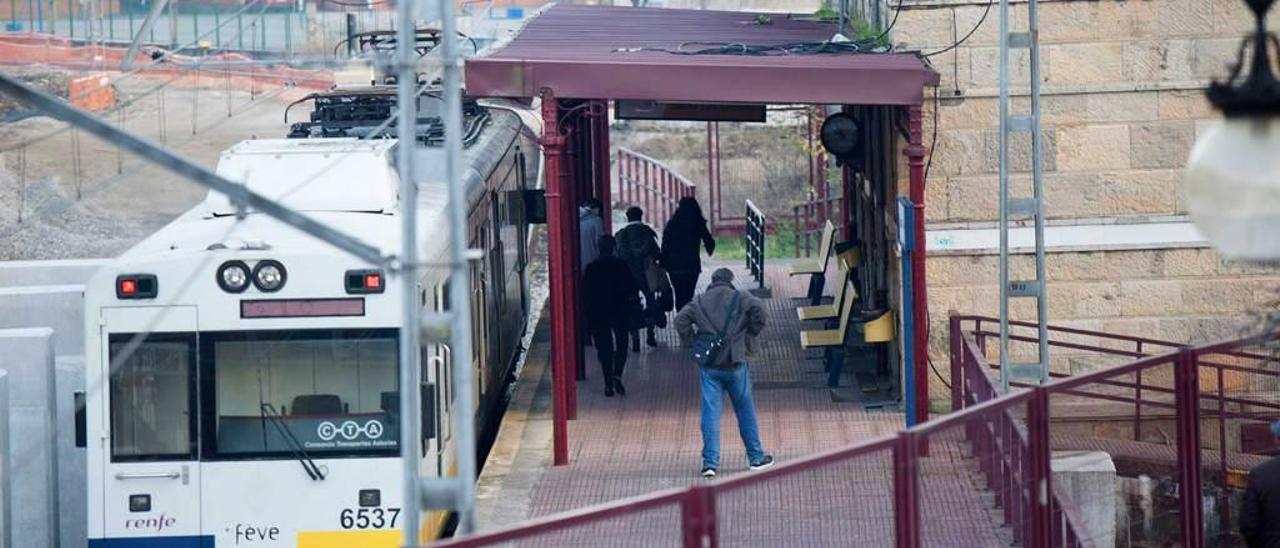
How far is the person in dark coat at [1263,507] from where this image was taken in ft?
29.3

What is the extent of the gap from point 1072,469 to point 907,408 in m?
2.95

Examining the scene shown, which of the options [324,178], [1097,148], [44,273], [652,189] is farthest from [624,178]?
[324,178]

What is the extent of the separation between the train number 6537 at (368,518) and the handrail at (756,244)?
1299 centimetres

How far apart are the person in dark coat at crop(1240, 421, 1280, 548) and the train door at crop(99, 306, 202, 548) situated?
5.56 meters

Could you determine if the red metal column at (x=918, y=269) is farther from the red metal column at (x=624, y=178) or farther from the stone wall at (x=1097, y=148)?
the red metal column at (x=624, y=178)

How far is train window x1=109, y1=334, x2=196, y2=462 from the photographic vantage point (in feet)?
35.5

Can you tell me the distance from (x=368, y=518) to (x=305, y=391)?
79cm

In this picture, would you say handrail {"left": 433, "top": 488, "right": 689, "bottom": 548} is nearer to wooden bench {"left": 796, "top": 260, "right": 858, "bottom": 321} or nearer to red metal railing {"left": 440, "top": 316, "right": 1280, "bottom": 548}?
red metal railing {"left": 440, "top": 316, "right": 1280, "bottom": 548}

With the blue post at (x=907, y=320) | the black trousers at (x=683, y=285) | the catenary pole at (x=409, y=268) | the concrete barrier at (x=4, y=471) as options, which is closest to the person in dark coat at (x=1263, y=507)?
the catenary pole at (x=409, y=268)

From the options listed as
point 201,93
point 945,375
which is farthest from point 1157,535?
point 201,93

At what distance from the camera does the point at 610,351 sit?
54.8 feet

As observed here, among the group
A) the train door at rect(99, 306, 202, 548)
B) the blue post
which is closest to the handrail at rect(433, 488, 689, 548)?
the train door at rect(99, 306, 202, 548)

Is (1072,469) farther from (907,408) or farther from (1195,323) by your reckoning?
(1195,323)

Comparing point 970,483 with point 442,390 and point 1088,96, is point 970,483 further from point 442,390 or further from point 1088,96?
point 1088,96
